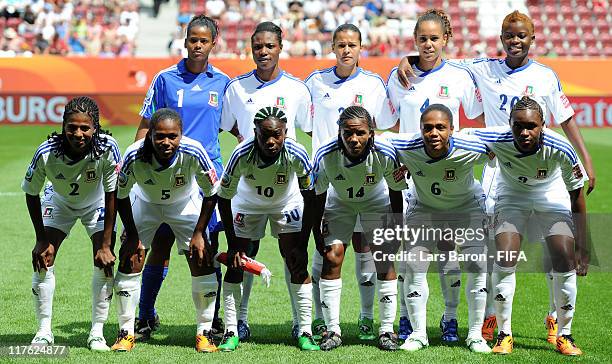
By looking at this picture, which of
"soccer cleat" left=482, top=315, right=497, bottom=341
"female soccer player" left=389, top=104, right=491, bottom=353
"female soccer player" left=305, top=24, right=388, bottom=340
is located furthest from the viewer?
"female soccer player" left=305, top=24, right=388, bottom=340

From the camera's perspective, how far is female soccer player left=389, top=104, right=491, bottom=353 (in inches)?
280

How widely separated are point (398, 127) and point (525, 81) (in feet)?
3.63

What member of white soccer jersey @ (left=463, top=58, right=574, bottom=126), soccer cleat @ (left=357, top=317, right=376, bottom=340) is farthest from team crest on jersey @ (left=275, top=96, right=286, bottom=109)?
soccer cleat @ (left=357, top=317, right=376, bottom=340)

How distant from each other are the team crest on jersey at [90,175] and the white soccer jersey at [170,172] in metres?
0.29

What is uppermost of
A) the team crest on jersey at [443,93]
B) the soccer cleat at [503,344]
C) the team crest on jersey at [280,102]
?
the team crest on jersey at [443,93]

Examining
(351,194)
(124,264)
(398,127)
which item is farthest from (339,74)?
(124,264)

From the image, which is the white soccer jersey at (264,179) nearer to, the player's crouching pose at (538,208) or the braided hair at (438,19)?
the player's crouching pose at (538,208)

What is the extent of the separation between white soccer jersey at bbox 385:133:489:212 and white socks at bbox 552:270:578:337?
0.88 meters

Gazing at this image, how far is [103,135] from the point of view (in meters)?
7.31

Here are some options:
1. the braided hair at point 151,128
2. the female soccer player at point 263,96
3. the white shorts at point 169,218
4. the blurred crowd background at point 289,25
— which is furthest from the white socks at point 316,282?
the blurred crowd background at point 289,25

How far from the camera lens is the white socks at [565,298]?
7.11 metres

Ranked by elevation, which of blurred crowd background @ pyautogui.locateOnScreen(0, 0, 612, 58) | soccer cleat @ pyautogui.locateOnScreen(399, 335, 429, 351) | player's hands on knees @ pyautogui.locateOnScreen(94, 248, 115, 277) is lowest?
soccer cleat @ pyautogui.locateOnScreen(399, 335, 429, 351)

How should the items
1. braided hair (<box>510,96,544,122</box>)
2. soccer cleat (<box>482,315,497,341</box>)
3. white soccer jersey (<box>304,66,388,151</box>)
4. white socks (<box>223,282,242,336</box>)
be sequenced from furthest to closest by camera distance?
white soccer jersey (<box>304,66,388,151</box>)
soccer cleat (<box>482,315,497,341</box>)
white socks (<box>223,282,242,336</box>)
braided hair (<box>510,96,544,122</box>)

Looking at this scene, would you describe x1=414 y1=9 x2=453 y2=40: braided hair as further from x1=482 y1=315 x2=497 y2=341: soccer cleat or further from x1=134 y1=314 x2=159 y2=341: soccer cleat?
x1=134 y1=314 x2=159 y2=341: soccer cleat
